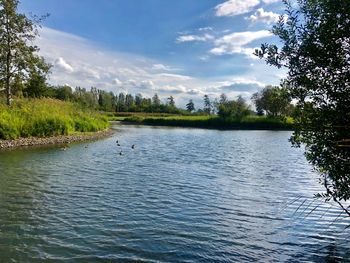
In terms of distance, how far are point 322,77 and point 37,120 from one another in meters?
34.3

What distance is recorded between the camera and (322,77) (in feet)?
31.0

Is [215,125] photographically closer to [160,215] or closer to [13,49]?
[13,49]

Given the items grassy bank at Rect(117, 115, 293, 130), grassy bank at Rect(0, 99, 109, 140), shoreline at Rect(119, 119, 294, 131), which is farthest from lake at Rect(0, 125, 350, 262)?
grassy bank at Rect(117, 115, 293, 130)

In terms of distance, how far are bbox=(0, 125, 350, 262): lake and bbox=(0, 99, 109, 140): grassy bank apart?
907 cm

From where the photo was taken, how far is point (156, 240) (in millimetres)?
11781

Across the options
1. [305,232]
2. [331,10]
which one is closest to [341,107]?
[331,10]

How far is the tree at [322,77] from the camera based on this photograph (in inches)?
347

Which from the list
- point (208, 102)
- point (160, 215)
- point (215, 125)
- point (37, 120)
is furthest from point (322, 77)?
point (208, 102)

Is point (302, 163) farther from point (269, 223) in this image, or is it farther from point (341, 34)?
point (341, 34)

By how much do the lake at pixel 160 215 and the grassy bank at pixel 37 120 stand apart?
29.7 feet

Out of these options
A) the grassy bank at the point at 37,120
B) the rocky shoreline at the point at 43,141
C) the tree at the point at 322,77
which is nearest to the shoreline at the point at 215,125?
the grassy bank at the point at 37,120

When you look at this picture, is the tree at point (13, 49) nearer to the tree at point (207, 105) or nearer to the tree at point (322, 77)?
the tree at point (322, 77)

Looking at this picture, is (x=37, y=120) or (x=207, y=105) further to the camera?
(x=207, y=105)

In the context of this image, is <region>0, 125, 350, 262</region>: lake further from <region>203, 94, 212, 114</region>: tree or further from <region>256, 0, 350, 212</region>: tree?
<region>203, 94, 212, 114</region>: tree
